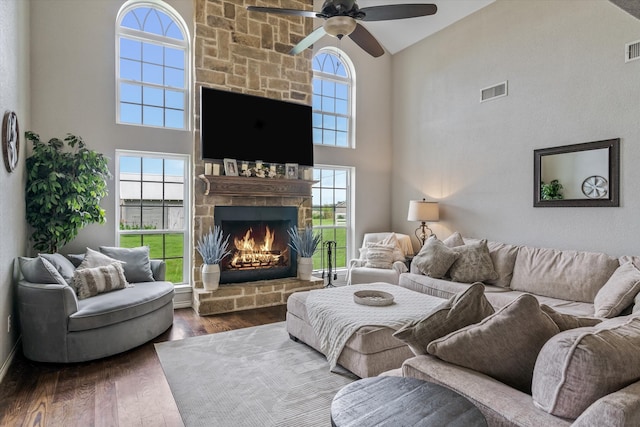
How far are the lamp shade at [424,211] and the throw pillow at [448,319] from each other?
382cm

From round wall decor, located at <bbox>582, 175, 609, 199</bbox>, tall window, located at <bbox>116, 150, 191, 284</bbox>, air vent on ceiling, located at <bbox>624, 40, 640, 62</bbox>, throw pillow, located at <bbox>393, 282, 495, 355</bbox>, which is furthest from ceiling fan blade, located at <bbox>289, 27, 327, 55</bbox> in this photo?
round wall decor, located at <bbox>582, 175, 609, 199</bbox>

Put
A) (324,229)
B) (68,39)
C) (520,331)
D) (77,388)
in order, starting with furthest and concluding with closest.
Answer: (324,229) → (68,39) → (77,388) → (520,331)

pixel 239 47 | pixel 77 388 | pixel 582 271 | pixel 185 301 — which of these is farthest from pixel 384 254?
pixel 77 388

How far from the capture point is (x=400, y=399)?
1.43 meters

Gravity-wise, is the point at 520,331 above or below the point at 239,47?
below

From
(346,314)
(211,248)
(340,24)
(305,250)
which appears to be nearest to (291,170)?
(305,250)

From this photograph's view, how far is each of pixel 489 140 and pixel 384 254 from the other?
2.14m

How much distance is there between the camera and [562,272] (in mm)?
3697

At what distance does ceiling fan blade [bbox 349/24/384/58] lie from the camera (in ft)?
11.8

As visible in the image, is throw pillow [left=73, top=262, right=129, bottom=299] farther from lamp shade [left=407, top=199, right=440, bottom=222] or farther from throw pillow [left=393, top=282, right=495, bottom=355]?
lamp shade [left=407, top=199, right=440, bottom=222]

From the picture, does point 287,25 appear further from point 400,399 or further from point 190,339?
point 400,399

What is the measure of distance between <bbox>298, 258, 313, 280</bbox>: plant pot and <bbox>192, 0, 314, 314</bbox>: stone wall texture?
361 millimetres

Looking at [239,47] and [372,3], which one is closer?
[239,47]

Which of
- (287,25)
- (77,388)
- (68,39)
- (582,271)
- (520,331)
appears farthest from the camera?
(287,25)
